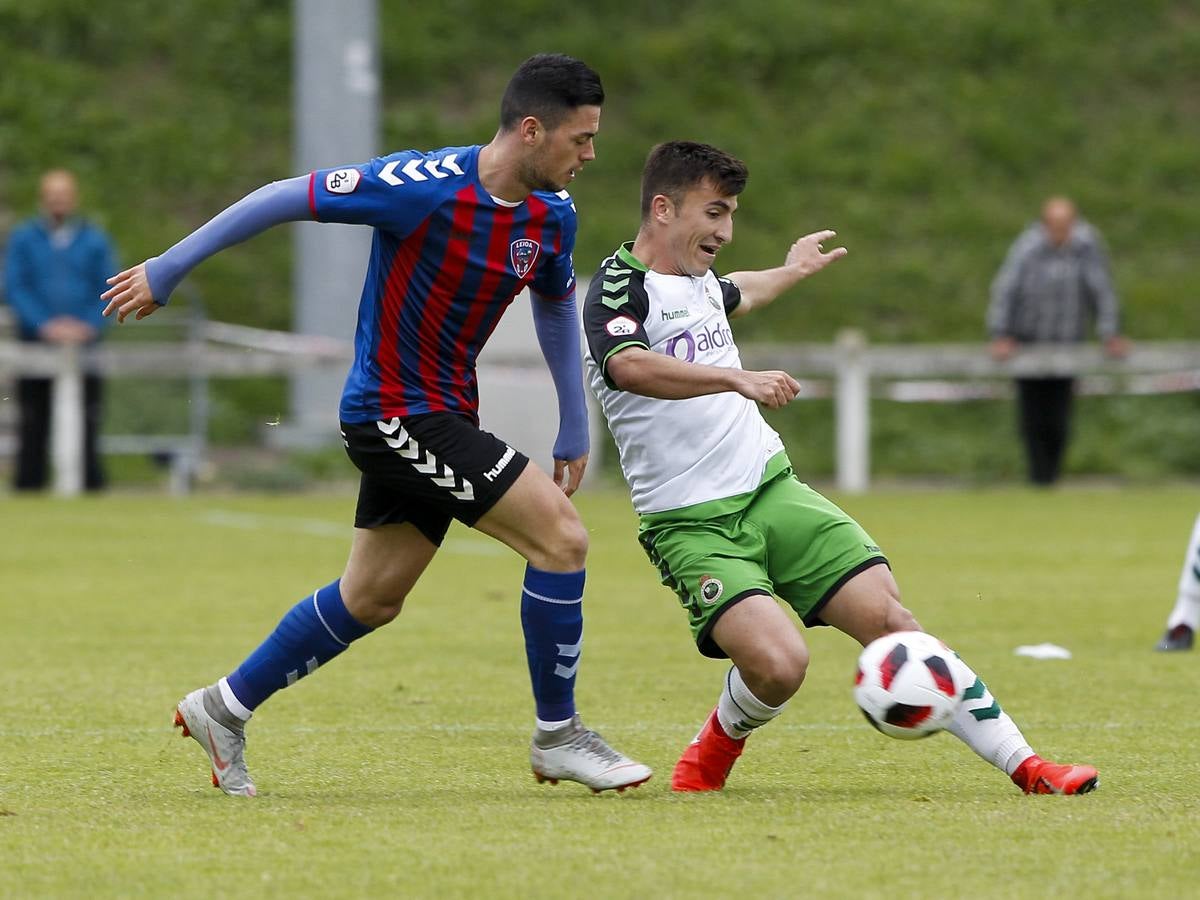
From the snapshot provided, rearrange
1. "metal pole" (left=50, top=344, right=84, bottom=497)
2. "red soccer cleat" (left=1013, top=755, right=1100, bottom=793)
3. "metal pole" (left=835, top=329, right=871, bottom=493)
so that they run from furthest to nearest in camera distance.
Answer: "metal pole" (left=835, top=329, right=871, bottom=493)
"metal pole" (left=50, top=344, right=84, bottom=497)
"red soccer cleat" (left=1013, top=755, right=1100, bottom=793)

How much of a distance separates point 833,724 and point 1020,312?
10838 millimetres

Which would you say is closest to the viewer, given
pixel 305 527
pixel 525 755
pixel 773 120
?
pixel 525 755

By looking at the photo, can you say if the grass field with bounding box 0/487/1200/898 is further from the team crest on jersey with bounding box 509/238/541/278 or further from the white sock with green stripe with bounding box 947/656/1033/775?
the team crest on jersey with bounding box 509/238/541/278

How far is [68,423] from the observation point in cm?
1656

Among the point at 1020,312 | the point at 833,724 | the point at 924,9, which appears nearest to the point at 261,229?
the point at 833,724

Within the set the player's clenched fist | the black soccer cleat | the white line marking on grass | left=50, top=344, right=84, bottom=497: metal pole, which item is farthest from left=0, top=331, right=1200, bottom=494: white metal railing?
the player's clenched fist

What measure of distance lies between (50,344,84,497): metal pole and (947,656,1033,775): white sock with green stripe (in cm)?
1222

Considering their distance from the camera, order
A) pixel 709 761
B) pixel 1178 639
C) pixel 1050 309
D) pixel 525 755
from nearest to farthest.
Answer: pixel 709 761 → pixel 525 755 → pixel 1178 639 → pixel 1050 309

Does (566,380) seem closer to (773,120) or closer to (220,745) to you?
(220,745)

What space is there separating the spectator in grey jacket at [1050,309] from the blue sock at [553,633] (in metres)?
11.7

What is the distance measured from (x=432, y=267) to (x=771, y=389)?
93 centimetres

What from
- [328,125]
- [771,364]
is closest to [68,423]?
[328,125]

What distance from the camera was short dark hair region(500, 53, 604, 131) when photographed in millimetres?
5312

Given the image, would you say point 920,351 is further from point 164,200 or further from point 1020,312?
point 164,200
